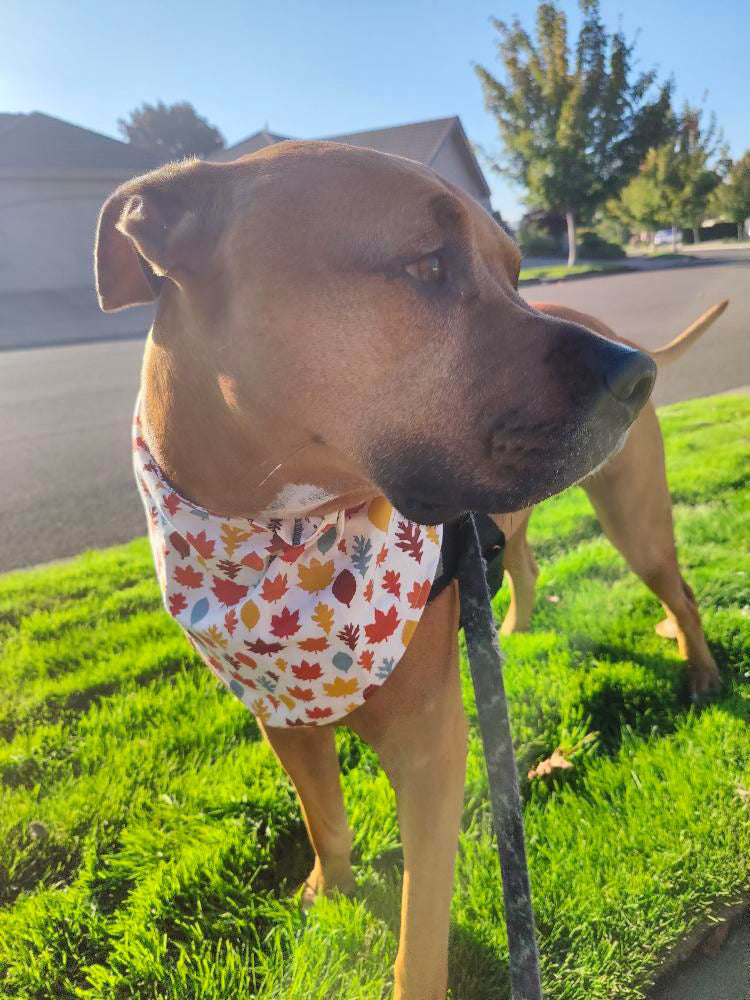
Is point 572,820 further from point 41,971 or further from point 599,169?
point 599,169

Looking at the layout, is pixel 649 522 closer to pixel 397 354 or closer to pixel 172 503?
pixel 397 354

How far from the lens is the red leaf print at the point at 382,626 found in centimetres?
168

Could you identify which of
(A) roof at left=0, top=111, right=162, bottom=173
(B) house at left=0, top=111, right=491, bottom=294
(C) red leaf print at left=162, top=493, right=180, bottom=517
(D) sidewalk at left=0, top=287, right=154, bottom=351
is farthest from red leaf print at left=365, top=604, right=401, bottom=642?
(A) roof at left=0, top=111, right=162, bottom=173

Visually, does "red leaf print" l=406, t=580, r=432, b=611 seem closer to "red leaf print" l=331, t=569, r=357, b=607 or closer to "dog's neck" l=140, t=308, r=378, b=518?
"red leaf print" l=331, t=569, r=357, b=607

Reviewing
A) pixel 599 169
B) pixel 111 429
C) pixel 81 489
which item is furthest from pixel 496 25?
pixel 81 489

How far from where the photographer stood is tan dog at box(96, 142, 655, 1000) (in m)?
1.46

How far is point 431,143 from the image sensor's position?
29.0 meters

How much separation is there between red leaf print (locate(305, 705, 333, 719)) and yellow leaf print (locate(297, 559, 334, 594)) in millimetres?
292

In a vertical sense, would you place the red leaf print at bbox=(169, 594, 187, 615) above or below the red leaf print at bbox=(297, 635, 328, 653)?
above

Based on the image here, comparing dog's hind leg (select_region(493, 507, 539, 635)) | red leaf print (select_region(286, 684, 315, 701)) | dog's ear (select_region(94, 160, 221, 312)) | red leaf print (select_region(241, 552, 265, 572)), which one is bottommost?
dog's hind leg (select_region(493, 507, 539, 635))

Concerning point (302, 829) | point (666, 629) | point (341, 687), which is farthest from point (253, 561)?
point (666, 629)

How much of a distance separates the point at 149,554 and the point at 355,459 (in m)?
3.29

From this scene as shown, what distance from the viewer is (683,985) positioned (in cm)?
169

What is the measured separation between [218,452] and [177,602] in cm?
44
